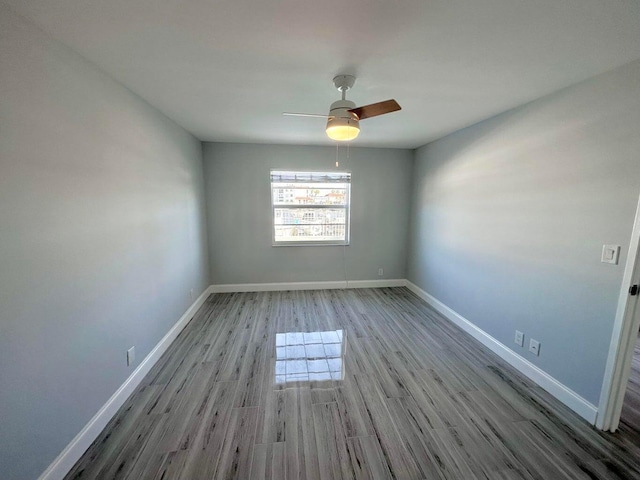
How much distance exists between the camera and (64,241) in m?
1.40

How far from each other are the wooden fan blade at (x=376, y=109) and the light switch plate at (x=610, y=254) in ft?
5.45

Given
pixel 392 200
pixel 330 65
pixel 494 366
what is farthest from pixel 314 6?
pixel 392 200

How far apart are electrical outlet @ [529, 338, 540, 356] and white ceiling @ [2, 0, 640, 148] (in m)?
2.04

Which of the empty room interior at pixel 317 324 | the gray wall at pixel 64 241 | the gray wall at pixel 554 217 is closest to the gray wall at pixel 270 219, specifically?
the empty room interior at pixel 317 324

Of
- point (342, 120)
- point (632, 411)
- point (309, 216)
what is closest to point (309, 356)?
point (342, 120)

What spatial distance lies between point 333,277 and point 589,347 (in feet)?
10.2

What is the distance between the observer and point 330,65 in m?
1.63

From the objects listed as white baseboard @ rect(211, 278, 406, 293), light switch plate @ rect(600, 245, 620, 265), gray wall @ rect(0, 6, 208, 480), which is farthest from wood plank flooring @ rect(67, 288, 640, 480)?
white baseboard @ rect(211, 278, 406, 293)

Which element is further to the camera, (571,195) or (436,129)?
(436,129)

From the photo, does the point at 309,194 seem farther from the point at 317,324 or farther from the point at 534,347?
the point at 534,347

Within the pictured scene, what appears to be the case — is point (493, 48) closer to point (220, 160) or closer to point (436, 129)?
point (436, 129)

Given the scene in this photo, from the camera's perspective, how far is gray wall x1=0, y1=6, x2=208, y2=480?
114 cm

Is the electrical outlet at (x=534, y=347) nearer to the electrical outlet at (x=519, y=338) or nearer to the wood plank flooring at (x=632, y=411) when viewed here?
the electrical outlet at (x=519, y=338)

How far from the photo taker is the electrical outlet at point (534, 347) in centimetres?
215
